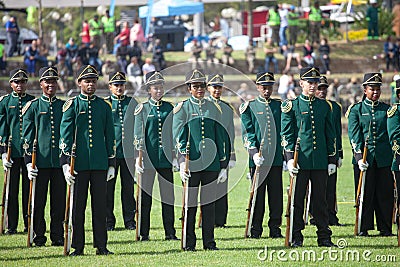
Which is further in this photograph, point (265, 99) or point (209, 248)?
point (265, 99)

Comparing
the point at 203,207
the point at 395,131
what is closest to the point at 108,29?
the point at 395,131

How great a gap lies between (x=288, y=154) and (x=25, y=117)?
10.9ft

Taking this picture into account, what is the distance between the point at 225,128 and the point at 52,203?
2378mm

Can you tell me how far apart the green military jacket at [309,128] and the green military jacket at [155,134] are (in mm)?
1697

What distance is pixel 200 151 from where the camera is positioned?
11664 mm

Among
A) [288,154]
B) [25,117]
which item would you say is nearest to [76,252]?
[25,117]

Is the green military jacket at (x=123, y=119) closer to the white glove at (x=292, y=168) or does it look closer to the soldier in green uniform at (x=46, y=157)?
the soldier in green uniform at (x=46, y=157)

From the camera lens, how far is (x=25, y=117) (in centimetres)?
1231

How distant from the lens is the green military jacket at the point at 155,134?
12.9m

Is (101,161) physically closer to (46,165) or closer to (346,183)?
(46,165)

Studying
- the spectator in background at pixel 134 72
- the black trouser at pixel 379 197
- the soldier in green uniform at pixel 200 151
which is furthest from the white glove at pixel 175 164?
the spectator in background at pixel 134 72

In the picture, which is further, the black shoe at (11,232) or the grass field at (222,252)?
the black shoe at (11,232)

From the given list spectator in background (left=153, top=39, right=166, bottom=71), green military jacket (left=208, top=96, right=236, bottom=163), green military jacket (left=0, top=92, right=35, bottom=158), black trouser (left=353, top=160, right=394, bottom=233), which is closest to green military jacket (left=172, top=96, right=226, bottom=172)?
green military jacket (left=208, top=96, right=236, bottom=163)

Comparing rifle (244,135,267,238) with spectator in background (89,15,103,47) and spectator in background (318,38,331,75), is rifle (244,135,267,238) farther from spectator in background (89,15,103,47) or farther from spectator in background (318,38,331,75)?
spectator in background (89,15,103,47)
